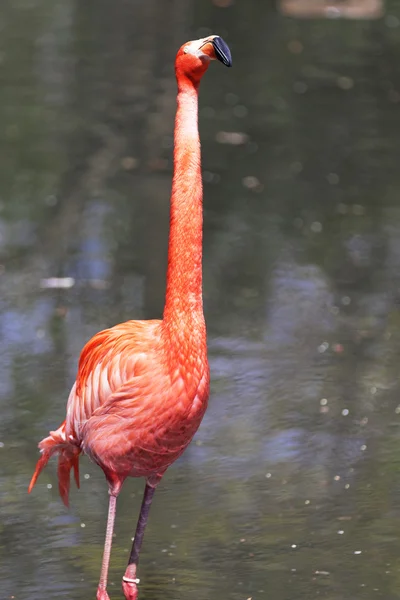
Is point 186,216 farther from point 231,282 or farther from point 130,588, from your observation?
point 231,282

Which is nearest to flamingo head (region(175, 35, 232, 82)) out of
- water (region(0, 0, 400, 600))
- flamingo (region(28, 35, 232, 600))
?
flamingo (region(28, 35, 232, 600))

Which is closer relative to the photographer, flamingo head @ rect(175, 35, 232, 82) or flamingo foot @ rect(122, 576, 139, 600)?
flamingo head @ rect(175, 35, 232, 82)

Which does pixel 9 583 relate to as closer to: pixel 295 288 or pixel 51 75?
pixel 295 288

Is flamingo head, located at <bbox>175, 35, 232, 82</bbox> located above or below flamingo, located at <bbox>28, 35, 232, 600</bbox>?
above

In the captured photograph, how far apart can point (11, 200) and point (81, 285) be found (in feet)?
5.77

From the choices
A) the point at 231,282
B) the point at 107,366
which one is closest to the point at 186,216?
the point at 107,366

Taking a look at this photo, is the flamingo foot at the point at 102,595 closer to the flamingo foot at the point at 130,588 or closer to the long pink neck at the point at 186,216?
the flamingo foot at the point at 130,588

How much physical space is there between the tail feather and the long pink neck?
3.00ft

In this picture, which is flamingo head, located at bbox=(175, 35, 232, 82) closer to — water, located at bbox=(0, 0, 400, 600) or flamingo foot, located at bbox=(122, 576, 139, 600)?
flamingo foot, located at bbox=(122, 576, 139, 600)

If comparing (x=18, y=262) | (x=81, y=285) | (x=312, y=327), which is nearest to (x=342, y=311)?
(x=312, y=327)

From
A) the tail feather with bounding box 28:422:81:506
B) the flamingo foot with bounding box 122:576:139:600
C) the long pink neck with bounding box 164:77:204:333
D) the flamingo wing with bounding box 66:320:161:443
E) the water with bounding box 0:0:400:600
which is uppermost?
the long pink neck with bounding box 164:77:204:333

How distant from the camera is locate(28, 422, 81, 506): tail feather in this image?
4867 mm

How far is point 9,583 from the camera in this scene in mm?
4848

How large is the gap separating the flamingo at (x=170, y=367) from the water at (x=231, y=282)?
29.2 inches
